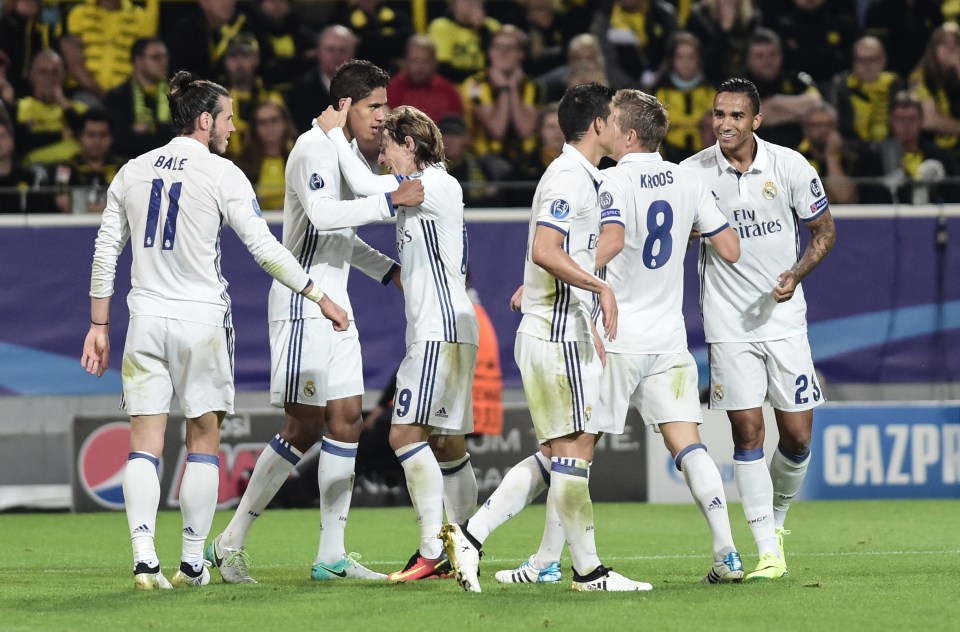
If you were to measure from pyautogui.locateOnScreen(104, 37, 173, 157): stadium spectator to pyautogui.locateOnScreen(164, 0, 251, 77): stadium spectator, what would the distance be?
14.4 inches

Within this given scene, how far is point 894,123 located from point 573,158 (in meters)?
7.90

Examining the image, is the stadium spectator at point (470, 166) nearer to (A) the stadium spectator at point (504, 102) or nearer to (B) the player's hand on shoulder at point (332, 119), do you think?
(A) the stadium spectator at point (504, 102)

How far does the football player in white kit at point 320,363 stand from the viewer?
6836 millimetres

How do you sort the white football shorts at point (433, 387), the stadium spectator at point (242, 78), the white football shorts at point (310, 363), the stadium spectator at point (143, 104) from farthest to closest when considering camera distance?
the stadium spectator at point (242, 78), the stadium spectator at point (143, 104), the white football shorts at point (310, 363), the white football shorts at point (433, 387)

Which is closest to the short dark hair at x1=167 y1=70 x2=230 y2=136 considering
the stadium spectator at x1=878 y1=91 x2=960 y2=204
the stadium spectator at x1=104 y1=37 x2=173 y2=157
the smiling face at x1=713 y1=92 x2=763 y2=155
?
the smiling face at x1=713 y1=92 x2=763 y2=155

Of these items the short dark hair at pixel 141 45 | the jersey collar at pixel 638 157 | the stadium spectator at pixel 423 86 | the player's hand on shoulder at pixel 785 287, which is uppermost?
the short dark hair at pixel 141 45

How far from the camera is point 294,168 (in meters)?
6.86

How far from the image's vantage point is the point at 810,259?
23.0 feet

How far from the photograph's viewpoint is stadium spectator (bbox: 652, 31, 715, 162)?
1331cm

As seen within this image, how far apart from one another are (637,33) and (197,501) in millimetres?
8876

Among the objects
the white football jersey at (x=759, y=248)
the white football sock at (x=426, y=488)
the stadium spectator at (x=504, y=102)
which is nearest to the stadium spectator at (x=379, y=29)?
the stadium spectator at (x=504, y=102)

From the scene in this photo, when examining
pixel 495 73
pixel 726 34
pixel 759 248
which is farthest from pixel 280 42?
pixel 759 248

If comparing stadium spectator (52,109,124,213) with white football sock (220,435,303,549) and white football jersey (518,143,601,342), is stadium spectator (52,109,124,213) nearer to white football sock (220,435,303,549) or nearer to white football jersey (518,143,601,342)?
white football sock (220,435,303,549)

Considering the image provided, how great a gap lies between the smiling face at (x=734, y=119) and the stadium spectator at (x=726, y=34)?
685cm
